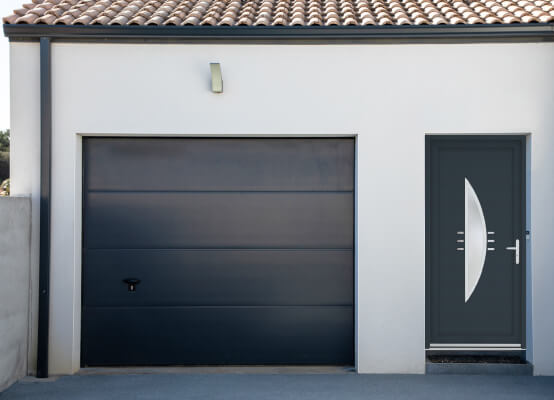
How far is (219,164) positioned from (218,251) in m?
0.88

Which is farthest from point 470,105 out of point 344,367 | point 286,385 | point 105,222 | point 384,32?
point 105,222

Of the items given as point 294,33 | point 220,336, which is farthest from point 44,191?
point 294,33

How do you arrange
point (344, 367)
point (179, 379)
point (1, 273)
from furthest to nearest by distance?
1. point (344, 367)
2. point (179, 379)
3. point (1, 273)

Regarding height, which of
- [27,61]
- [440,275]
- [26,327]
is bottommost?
[26,327]

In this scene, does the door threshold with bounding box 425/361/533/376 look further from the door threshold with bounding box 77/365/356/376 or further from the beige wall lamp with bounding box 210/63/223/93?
the beige wall lamp with bounding box 210/63/223/93

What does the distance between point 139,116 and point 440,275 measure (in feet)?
11.1

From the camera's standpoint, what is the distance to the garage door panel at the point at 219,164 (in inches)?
197

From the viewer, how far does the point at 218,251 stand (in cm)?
501

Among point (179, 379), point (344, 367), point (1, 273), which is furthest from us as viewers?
point (344, 367)

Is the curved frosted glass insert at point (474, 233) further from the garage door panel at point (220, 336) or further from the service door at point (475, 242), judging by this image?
the garage door panel at point (220, 336)

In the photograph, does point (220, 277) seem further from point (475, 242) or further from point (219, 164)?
point (475, 242)

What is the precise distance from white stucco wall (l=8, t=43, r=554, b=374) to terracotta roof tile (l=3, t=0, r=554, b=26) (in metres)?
0.27

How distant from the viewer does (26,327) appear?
4.64m

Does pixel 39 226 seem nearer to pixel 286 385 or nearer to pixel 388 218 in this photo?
pixel 286 385
